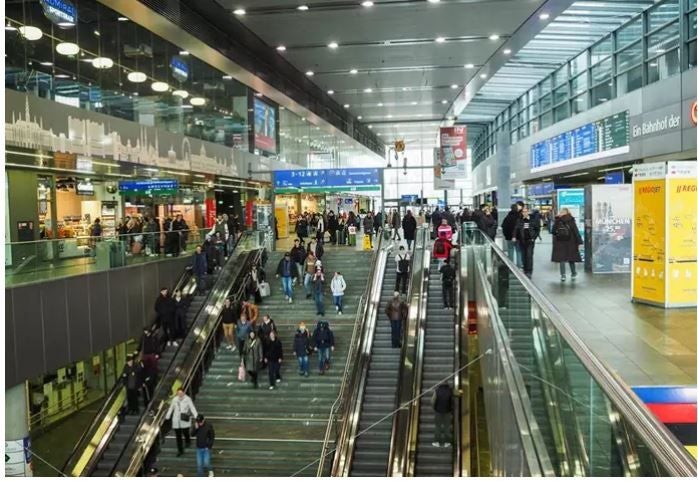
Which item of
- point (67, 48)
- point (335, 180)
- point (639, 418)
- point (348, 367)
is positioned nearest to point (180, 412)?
point (348, 367)

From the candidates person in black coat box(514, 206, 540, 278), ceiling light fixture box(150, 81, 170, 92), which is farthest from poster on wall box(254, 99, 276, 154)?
person in black coat box(514, 206, 540, 278)

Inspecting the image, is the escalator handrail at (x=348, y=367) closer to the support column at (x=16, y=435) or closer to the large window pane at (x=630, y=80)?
the support column at (x=16, y=435)

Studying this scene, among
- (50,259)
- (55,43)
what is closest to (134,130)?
(55,43)

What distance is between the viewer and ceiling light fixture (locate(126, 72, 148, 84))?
2242 centimetres

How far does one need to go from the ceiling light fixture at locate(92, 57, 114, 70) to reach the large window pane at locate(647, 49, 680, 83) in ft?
54.9

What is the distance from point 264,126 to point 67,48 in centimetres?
1485

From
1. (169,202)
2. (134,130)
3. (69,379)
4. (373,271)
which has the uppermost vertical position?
(134,130)

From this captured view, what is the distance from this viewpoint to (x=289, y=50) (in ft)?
70.8

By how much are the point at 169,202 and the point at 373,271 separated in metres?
12.1

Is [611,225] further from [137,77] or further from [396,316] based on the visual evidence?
[137,77]

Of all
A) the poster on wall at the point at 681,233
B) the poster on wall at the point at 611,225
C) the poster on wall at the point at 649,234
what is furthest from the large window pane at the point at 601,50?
the poster on wall at the point at 681,233

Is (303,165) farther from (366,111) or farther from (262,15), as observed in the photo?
(262,15)

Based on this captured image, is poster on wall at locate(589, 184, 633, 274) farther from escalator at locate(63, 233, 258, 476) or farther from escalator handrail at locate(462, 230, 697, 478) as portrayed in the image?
escalator handrail at locate(462, 230, 697, 478)

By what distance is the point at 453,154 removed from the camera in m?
28.6
